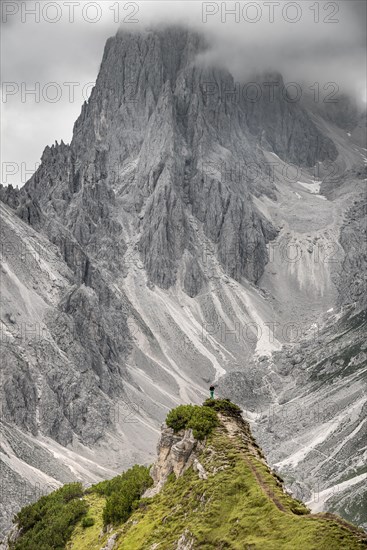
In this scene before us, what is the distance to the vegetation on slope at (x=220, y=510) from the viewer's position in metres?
26.0

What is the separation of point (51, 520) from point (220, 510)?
67.8 feet

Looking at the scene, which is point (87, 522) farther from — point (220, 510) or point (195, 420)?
point (220, 510)

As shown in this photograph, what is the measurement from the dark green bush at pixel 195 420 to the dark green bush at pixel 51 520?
39.7 feet

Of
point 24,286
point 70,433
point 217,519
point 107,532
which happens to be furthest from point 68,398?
point 217,519

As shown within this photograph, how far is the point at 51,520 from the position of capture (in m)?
47.9

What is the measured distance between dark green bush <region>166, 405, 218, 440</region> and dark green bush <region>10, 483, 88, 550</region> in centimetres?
1211

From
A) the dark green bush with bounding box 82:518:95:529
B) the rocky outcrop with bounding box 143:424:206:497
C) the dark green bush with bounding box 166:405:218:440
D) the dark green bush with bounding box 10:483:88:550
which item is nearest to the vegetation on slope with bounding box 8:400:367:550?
the dark green bush with bounding box 166:405:218:440

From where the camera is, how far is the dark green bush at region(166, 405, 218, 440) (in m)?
35.8

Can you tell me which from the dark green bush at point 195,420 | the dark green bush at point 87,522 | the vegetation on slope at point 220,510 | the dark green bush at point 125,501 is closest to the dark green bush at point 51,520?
the dark green bush at point 87,522

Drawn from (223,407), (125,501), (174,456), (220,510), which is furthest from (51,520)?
(220,510)

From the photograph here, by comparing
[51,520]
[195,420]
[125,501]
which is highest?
[195,420]

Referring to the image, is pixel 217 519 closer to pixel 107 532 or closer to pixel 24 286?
pixel 107 532

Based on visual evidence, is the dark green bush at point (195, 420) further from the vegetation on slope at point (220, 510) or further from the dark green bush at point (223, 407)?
the dark green bush at point (223, 407)

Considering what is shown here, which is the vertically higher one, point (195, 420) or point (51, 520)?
point (195, 420)
